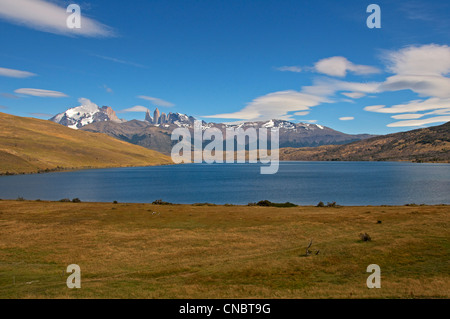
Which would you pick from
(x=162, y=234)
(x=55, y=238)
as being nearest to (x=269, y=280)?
(x=162, y=234)

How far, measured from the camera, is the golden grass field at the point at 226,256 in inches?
902

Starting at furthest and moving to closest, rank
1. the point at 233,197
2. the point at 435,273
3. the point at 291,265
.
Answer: the point at 233,197 → the point at 291,265 → the point at 435,273

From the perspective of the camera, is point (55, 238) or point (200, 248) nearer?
point (200, 248)

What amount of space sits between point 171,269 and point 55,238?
2392cm

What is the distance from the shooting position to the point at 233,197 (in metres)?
112

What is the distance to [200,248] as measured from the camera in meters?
38.2

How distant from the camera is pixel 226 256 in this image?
113ft

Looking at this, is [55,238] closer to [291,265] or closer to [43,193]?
[291,265]

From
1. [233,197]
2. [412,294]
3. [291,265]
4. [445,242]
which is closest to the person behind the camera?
[412,294]

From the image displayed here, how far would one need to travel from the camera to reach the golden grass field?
22906mm
